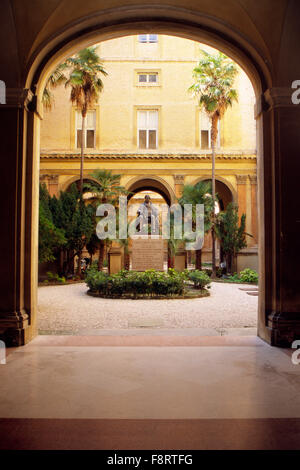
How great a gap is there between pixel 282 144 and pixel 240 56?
1855 mm

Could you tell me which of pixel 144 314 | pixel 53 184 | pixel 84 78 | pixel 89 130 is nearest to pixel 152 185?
pixel 89 130

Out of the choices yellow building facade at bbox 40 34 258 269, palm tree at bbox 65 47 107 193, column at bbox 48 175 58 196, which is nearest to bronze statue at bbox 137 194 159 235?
palm tree at bbox 65 47 107 193

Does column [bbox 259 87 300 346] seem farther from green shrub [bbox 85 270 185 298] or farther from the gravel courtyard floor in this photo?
green shrub [bbox 85 270 185 298]

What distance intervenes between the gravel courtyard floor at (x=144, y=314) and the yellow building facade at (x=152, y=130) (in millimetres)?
13046

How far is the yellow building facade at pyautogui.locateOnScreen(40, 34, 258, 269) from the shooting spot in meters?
25.0

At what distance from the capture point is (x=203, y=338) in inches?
241

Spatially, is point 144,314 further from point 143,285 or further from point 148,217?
point 148,217

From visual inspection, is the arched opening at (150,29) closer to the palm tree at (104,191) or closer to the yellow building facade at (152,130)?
the palm tree at (104,191)

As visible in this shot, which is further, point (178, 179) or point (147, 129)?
point (147, 129)

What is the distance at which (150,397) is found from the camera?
3504 millimetres

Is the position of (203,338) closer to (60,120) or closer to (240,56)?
(240,56)

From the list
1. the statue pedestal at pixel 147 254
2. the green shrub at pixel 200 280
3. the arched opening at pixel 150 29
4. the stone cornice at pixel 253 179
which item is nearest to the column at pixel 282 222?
the arched opening at pixel 150 29

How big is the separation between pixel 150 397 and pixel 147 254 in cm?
1203
